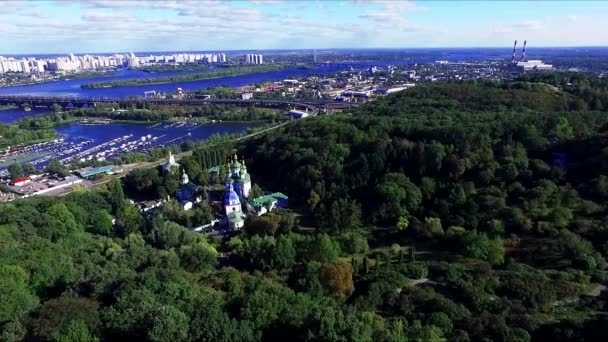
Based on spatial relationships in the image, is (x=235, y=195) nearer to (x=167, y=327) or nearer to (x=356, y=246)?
(x=356, y=246)

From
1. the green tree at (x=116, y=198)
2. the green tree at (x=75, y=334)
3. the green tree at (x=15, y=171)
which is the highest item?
the green tree at (x=75, y=334)

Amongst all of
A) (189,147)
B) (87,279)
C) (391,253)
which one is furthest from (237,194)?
(189,147)

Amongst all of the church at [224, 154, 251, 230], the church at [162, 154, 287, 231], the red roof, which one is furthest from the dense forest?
the red roof

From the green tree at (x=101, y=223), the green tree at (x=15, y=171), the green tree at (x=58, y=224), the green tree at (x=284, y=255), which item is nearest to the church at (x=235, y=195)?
the green tree at (x=284, y=255)

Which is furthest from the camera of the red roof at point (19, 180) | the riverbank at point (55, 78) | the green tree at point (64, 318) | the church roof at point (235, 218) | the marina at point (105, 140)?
the riverbank at point (55, 78)

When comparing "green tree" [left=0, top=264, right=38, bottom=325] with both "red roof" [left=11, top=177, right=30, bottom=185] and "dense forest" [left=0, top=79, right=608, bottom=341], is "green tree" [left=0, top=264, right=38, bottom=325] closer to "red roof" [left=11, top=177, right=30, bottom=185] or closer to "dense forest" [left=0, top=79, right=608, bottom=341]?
"dense forest" [left=0, top=79, right=608, bottom=341]

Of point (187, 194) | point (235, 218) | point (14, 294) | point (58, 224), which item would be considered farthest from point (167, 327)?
point (187, 194)

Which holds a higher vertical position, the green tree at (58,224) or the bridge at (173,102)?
the green tree at (58,224)

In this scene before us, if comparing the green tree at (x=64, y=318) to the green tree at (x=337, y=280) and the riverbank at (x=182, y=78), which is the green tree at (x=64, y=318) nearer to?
the green tree at (x=337, y=280)
